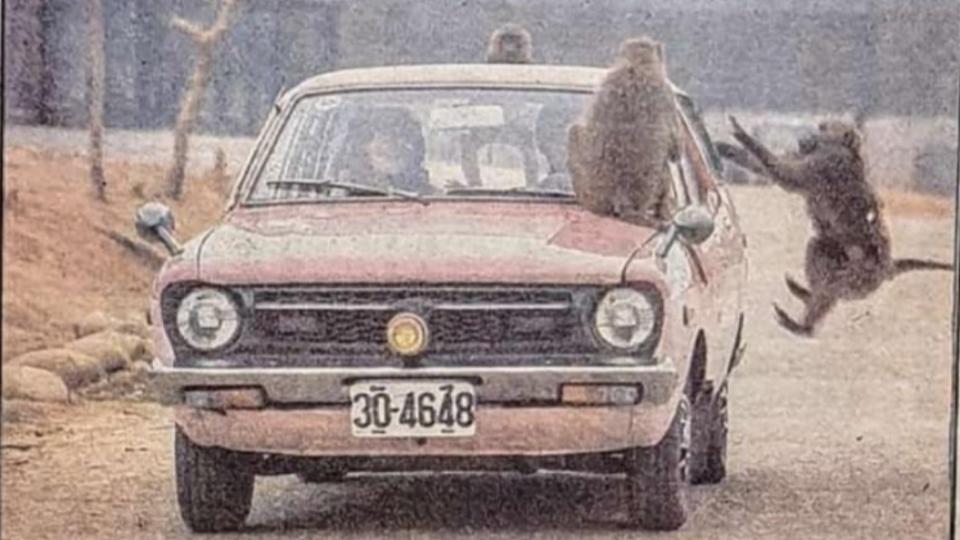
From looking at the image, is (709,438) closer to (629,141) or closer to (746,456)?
(746,456)

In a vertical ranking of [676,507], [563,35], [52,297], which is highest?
[563,35]

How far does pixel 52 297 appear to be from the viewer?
9.14 ft

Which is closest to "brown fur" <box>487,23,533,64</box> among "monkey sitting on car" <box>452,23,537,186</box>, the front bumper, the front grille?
"monkey sitting on car" <box>452,23,537,186</box>

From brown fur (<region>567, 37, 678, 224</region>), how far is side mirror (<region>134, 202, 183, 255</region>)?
0.54 meters

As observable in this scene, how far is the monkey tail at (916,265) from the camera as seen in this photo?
284cm

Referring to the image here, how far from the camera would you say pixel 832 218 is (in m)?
2.86

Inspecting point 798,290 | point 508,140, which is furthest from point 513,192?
point 798,290

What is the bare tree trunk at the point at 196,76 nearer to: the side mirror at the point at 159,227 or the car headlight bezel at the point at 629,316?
the side mirror at the point at 159,227

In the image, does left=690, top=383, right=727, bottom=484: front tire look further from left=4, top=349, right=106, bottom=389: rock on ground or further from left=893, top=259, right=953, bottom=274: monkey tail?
left=4, top=349, right=106, bottom=389: rock on ground

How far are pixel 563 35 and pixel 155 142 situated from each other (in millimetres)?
568

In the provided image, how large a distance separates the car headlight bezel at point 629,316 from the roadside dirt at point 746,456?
173mm

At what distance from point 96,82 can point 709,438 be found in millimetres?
962

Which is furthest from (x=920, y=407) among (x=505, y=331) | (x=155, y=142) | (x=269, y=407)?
(x=155, y=142)

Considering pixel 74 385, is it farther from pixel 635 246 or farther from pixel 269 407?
pixel 635 246
